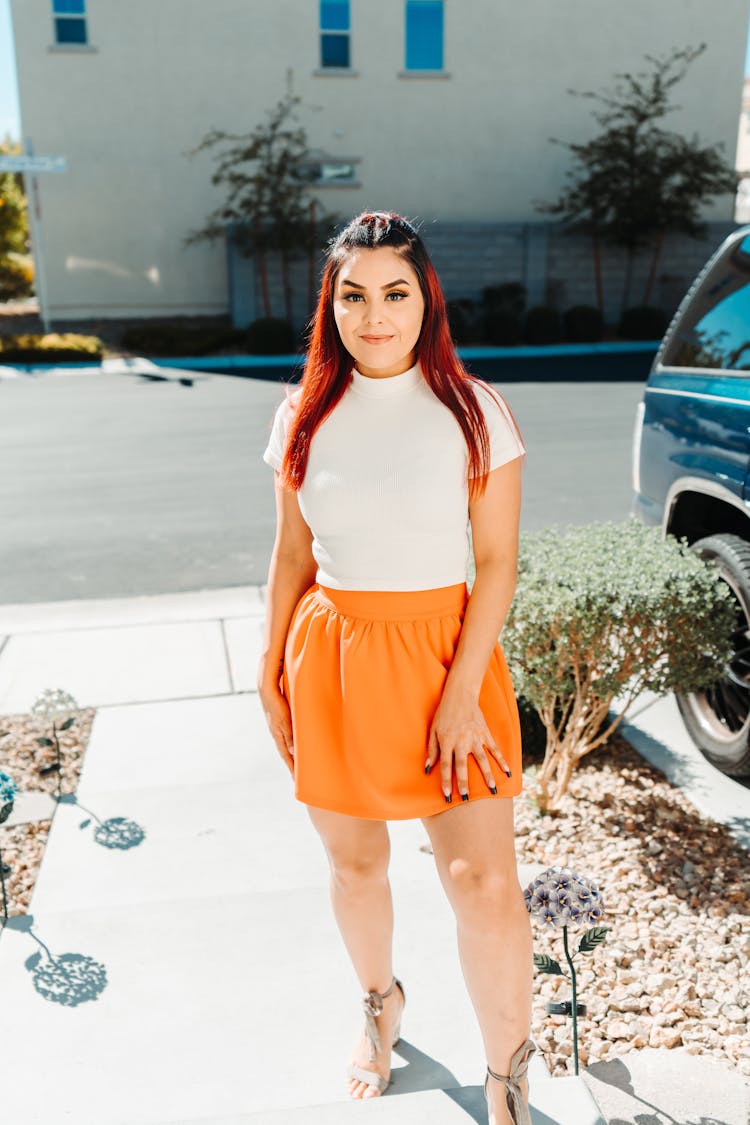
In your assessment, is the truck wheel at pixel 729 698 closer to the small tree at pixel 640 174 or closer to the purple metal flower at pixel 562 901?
the purple metal flower at pixel 562 901

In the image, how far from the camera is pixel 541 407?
44.5 ft

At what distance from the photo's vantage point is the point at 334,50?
21.7 m

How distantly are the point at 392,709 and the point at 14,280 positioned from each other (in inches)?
1104

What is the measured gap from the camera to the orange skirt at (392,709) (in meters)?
2.05

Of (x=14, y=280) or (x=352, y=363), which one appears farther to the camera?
(x=14, y=280)

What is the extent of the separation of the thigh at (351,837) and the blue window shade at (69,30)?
22533 mm

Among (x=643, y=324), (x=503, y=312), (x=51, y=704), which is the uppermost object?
(x=51, y=704)

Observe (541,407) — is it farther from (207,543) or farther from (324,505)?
(324,505)

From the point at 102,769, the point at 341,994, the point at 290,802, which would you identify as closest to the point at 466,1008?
the point at 341,994

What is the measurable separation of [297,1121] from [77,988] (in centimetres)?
88

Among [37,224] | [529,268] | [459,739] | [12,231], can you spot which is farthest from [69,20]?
[459,739]

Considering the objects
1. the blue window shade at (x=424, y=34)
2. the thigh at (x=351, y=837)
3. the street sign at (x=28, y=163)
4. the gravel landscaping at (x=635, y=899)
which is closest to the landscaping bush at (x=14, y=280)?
the street sign at (x=28, y=163)

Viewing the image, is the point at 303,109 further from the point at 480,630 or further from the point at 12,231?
the point at 480,630

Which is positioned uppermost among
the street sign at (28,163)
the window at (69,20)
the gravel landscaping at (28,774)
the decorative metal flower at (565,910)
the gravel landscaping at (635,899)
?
the window at (69,20)
